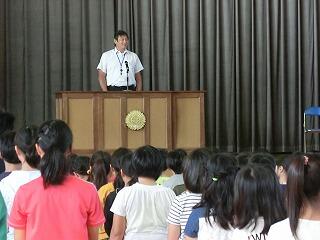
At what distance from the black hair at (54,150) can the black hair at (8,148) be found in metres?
0.53

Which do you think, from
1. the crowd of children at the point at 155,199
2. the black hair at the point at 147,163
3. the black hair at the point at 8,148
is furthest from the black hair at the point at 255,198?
the black hair at the point at 8,148

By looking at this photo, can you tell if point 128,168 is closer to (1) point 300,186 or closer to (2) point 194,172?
(2) point 194,172

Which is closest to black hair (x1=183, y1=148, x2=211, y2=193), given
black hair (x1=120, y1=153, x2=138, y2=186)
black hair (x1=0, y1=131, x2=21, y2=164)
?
black hair (x1=120, y1=153, x2=138, y2=186)

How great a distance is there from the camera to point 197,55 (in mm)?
9812

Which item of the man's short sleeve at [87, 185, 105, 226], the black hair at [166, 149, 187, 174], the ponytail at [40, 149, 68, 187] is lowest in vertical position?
the man's short sleeve at [87, 185, 105, 226]

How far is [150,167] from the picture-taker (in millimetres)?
2805

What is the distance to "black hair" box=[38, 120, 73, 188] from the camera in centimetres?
219

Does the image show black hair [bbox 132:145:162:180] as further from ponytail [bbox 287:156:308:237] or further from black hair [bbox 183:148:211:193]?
ponytail [bbox 287:156:308:237]

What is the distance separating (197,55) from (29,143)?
7.53 meters

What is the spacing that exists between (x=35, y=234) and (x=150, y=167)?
2.46ft

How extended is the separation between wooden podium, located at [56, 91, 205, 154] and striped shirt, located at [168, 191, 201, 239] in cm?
422

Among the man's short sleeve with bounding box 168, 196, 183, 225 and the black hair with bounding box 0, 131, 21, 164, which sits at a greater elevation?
the black hair with bounding box 0, 131, 21, 164

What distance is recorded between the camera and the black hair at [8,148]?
2.79 m

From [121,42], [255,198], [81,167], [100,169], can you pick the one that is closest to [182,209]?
[255,198]
